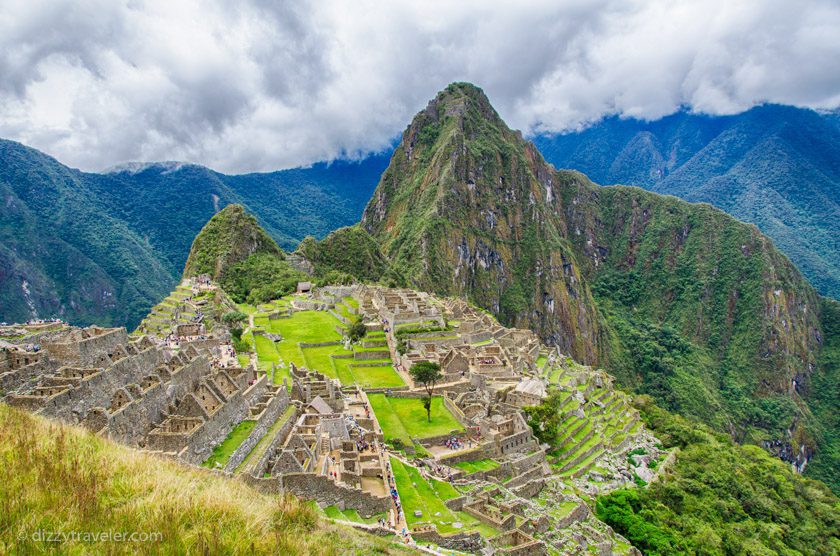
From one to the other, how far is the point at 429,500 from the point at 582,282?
162 meters

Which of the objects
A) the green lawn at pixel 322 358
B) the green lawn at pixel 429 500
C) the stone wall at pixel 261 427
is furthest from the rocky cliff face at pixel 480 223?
the green lawn at pixel 429 500

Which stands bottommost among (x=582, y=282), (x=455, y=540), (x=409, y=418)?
(x=455, y=540)

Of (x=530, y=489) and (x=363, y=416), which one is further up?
(x=363, y=416)

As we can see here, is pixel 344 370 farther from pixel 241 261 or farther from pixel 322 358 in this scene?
pixel 241 261

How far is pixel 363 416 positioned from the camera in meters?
26.6

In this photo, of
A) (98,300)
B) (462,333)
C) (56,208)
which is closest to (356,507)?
(462,333)

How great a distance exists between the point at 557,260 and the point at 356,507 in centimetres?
15660

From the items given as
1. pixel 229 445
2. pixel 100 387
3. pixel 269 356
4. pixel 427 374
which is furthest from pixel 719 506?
pixel 100 387

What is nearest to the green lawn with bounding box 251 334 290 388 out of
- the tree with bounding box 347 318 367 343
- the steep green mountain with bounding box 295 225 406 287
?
the tree with bounding box 347 318 367 343

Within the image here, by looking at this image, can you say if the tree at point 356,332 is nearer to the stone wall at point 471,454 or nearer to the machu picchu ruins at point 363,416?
the machu picchu ruins at point 363,416

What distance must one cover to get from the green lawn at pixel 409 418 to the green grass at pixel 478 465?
2294mm

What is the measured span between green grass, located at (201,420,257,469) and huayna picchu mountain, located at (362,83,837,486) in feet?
326

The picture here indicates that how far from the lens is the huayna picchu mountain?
13162cm

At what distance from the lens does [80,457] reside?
7.60m
